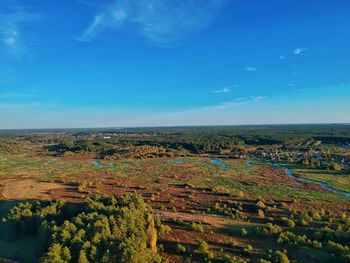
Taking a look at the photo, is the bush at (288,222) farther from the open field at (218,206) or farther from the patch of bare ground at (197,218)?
the patch of bare ground at (197,218)

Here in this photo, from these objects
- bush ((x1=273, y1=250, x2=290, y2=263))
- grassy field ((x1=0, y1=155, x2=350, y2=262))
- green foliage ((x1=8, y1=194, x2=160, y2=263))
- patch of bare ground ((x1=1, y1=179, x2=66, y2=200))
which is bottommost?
grassy field ((x1=0, y1=155, x2=350, y2=262))

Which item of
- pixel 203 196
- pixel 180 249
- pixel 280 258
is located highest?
pixel 280 258

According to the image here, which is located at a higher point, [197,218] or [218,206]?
[218,206]

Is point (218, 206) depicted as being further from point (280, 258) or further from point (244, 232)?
point (280, 258)

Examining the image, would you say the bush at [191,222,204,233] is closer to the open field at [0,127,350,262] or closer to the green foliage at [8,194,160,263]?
the open field at [0,127,350,262]

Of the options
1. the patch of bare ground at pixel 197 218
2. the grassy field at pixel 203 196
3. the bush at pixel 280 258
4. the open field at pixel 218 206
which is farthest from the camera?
the patch of bare ground at pixel 197 218

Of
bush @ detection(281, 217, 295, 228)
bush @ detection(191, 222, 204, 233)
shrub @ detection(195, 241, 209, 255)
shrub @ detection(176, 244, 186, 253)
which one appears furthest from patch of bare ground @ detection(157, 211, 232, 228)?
shrub @ detection(176, 244, 186, 253)

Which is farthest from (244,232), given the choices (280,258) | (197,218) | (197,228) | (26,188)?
(26,188)

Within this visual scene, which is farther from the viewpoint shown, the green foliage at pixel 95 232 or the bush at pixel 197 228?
the bush at pixel 197 228

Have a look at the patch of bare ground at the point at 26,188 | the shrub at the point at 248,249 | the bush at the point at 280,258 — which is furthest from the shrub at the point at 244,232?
the patch of bare ground at the point at 26,188

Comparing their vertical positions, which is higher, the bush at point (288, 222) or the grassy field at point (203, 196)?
the bush at point (288, 222)

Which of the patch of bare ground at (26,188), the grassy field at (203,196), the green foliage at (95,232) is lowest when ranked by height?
the grassy field at (203,196)

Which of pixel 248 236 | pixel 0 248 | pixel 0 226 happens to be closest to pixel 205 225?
pixel 248 236
